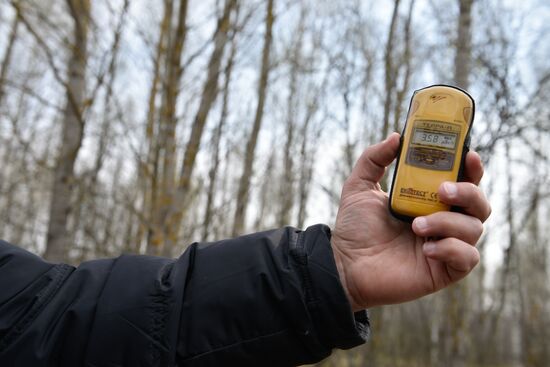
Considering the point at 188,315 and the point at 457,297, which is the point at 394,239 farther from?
the point at 457,297

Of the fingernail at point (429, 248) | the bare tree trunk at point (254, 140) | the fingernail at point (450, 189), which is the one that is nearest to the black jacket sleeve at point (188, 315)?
the fingernail at point (429, 248)

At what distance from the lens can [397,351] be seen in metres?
15.0

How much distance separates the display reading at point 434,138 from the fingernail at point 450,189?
6.4 inches

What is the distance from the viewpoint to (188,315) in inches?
50.2

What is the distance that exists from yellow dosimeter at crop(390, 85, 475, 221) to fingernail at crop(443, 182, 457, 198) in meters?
0.08

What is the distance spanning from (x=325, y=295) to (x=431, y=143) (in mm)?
524

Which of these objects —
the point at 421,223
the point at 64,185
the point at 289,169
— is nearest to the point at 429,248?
the point at 421,223

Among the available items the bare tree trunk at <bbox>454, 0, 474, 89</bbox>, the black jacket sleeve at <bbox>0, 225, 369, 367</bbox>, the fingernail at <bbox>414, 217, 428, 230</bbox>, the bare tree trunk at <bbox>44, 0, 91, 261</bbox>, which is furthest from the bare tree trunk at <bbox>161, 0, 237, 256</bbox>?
the bare tree trunk at <bbox>454, 0, 474, 89</bbox>

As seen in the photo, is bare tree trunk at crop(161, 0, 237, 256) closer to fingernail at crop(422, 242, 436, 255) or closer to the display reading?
the display reading

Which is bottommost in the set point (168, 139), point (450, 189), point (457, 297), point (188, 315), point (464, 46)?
point (457, 297)

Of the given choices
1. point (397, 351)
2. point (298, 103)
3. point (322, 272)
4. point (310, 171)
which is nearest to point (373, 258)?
point (322, 272)

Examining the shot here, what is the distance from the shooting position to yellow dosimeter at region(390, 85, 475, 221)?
1.34 metres

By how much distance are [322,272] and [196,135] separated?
168cm

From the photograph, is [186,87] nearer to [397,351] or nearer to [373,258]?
[373,258]
